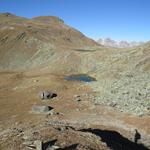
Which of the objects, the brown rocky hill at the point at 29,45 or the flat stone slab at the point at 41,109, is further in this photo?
the brown rocky hill at the point at 29,45

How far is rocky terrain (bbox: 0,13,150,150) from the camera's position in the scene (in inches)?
883

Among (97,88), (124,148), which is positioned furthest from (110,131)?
(97,88)

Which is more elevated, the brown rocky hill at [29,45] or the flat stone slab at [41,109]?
the brown rocky hill at [29,45]

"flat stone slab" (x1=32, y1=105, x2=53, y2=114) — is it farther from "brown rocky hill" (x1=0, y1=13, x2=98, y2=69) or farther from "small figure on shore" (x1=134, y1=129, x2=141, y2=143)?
"brown rocky hill" (x1=0, y1=13, x2=98, y2=69)

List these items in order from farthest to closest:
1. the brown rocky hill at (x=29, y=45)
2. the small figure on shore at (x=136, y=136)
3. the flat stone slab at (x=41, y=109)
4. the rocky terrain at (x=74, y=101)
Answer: the brown rocky hill at (x=29, y=45), the flat stone slab at (x=41, y=109), the small figure on shore at (x=136, y=136), the rocky terrain at (x=74, y=101)

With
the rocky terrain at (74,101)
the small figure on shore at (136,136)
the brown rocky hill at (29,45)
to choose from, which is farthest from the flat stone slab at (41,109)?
the brown rocky hill at (29,45)

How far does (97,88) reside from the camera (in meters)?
53.1

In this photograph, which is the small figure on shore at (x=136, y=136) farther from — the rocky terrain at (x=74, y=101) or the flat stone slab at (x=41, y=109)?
the flat stone slab at (x=41, y=109)

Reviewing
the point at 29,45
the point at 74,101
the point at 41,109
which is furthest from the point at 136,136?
the point at 29,45

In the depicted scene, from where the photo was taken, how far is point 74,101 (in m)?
45.1

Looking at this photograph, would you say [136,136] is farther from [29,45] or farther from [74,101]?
[29,45]

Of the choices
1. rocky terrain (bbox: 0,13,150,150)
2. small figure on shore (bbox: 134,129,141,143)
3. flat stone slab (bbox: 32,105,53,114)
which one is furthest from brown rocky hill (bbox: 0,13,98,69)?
small figure on shore (bbox: 134,129,141,143)

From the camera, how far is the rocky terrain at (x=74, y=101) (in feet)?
73.6

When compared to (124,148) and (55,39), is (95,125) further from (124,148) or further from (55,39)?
(55,39)
